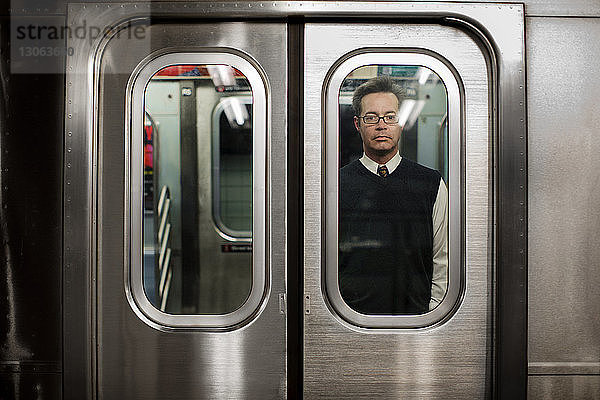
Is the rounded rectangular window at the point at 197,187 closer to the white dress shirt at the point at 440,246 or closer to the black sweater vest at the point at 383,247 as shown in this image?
the black sweater vest at the point at 383,247

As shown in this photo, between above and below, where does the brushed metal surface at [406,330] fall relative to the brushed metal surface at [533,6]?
below

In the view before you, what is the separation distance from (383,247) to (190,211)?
76 cm

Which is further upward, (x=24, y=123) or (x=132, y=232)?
(x=24, y=123)

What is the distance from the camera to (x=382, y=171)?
2.10m

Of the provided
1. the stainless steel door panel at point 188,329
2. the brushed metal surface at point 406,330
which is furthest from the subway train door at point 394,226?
the stainless steel door panel at point 188,329

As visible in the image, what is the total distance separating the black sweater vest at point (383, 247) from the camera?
2.08 m

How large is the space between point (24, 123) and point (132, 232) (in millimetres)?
583

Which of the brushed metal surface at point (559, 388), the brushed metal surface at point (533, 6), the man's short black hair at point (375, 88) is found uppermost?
the brushed metal surface at point (533, 6)

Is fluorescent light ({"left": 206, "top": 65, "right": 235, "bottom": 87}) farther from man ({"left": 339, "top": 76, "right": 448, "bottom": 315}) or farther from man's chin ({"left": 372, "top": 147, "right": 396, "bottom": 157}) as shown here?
man's chin ({"left": 372, "top": 147, "right": 396, "bottom": 157})

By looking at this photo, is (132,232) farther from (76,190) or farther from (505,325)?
(505,325)

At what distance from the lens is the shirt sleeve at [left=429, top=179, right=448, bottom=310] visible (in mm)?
2086

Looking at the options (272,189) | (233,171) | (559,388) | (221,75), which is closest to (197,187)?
(233,171)

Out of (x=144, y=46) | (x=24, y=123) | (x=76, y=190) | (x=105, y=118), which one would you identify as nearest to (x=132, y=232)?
(x=76, y=190)

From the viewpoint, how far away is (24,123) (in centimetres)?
207
